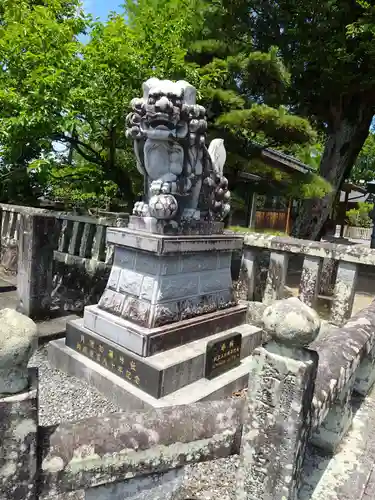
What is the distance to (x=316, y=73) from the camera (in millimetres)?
9586

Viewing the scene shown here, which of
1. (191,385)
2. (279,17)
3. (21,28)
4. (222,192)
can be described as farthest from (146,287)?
(279,17)

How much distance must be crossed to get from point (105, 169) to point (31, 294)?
4205mm

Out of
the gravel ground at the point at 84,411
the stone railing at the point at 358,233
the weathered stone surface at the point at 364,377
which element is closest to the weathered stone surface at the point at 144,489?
the gravel ground at the point at 84,411

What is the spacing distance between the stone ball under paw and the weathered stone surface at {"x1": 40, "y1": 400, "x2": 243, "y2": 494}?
1.97 meters

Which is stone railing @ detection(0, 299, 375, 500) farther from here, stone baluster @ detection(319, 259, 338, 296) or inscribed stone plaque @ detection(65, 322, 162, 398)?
stone baluster @ detection(319, 259, 338, 296)

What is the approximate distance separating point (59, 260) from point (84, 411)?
314 centimetres

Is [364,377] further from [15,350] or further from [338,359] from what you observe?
[15,350]

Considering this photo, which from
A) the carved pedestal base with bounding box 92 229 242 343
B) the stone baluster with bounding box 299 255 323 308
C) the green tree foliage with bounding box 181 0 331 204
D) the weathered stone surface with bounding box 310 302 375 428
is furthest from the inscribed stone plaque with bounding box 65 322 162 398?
the green tree foliage with bounding box 181 0 331 204

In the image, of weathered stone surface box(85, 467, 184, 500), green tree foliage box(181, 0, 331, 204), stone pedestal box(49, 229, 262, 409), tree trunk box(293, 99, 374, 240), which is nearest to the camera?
weathered stone surface box(85, 467, 184, 500)

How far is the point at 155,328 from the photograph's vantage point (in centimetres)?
310

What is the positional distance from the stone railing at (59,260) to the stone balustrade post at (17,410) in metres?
3.49

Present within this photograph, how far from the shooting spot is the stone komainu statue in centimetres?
319

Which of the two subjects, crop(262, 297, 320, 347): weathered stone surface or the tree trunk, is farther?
the tree trunk

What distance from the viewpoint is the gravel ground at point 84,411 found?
2219 mm
